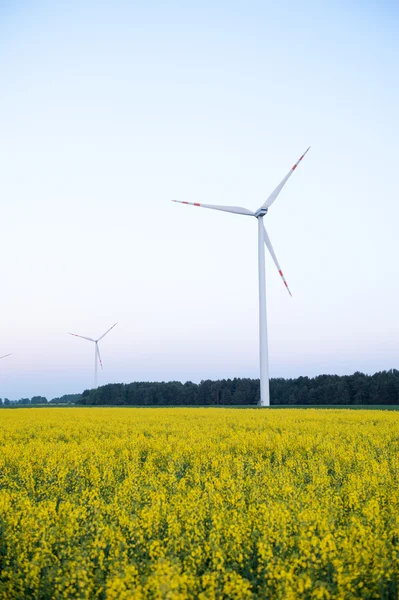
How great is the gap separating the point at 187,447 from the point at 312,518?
8.58 meters

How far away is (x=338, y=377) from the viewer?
108375 mm

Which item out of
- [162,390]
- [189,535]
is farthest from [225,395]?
[189,535]

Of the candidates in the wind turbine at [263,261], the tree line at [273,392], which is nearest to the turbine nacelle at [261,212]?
the wind turbine at [263,261]

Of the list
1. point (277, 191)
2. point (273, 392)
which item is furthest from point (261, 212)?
point (273, 392)

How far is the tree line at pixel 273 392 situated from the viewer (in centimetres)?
9938

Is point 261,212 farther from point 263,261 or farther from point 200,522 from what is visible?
point 200,522

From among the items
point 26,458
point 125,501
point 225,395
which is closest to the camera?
point 125,501

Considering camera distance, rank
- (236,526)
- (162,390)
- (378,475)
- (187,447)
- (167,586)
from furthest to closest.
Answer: (162,390) < (187,447) < (378,475) < (236,526) < (167,586)

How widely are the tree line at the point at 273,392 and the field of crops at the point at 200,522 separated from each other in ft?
283

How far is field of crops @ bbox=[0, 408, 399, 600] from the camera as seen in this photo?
575 centimetres

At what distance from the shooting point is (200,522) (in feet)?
26.1

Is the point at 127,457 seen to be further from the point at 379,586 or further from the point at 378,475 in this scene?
the point at 379,586

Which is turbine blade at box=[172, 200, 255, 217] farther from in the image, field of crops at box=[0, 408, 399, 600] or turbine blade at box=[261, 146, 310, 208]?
field of crops at box=[0, 408, 399, 600]

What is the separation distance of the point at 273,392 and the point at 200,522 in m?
116
